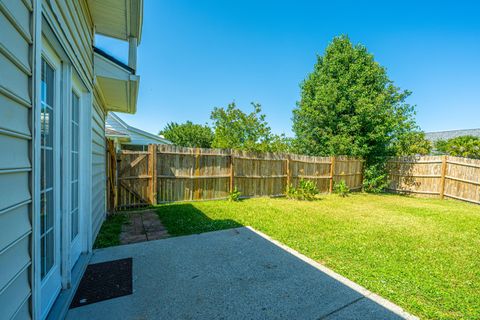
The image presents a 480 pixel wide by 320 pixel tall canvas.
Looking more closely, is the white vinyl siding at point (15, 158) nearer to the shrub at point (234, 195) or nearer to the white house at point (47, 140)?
the white house at point (47, 140)

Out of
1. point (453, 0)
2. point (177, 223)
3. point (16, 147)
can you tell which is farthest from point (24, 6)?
point (453, 0)

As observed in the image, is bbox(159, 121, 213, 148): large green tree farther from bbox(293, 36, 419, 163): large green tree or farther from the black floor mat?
the black floor mat

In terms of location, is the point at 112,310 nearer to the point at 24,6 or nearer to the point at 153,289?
the point at 153,289

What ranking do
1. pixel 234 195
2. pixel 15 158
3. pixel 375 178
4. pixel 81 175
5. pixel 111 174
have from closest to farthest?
pixel 15 158, pixel 81 175, pixel 111 174, pixel 234 195, pixel 375 178

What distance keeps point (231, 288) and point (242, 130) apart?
1354 cm

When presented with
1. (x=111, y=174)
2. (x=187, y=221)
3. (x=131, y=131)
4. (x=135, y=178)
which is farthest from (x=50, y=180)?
(x=131, y=131)

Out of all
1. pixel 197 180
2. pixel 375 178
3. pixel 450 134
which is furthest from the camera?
pixel 450 134

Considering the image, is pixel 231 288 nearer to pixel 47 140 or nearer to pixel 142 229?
pixel 47 140

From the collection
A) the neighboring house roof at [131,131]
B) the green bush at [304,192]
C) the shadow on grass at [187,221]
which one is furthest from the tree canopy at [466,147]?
the neighboring house roof at [131,131]

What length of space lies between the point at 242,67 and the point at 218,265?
1139cm

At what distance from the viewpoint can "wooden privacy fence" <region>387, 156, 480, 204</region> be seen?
8.49 metres

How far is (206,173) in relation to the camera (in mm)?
7508

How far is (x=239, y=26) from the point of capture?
876 centimetres

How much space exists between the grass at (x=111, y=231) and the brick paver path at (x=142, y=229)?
0.10 m
